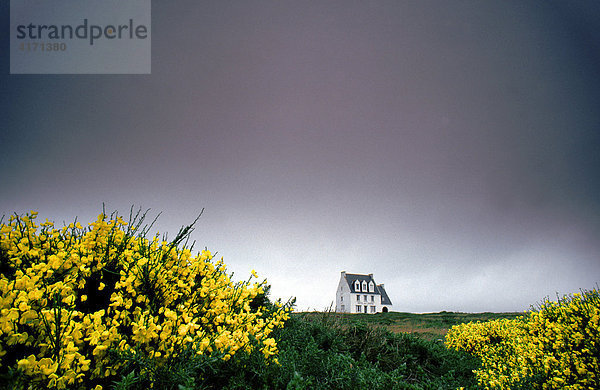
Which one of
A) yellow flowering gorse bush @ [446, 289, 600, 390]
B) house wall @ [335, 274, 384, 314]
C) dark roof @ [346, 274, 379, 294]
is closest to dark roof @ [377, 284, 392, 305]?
house wall @ [335, 274, 384, 314]

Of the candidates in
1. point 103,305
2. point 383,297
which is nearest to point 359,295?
point 383,297

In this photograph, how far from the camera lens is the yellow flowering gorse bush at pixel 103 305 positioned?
5.95 ft

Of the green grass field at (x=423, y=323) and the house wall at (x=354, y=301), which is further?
the house wall at (x=354, y=301)

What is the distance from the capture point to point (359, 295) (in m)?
45.8

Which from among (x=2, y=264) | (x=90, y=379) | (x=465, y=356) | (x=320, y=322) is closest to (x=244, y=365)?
(x=90, y=379)

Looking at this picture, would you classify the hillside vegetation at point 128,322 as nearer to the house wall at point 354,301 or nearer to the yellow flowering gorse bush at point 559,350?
the yellow flowering gorse bush at point 559,350

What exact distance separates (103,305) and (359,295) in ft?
153

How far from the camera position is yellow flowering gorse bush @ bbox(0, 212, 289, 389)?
5.95ft

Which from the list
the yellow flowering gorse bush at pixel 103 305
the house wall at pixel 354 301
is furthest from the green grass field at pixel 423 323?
the house wall at pixel 354 301

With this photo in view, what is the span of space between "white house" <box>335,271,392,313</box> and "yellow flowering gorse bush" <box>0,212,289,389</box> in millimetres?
44482

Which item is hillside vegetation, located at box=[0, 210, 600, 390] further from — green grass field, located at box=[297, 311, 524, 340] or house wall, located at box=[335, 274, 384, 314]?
house wall, located at box=[335, 274, 384, 314]

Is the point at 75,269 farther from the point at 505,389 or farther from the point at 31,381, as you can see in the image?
A: the point at 505,389

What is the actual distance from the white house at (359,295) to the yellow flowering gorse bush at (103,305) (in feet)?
146

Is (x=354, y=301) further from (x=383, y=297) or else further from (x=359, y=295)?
(x=383, y=297)
